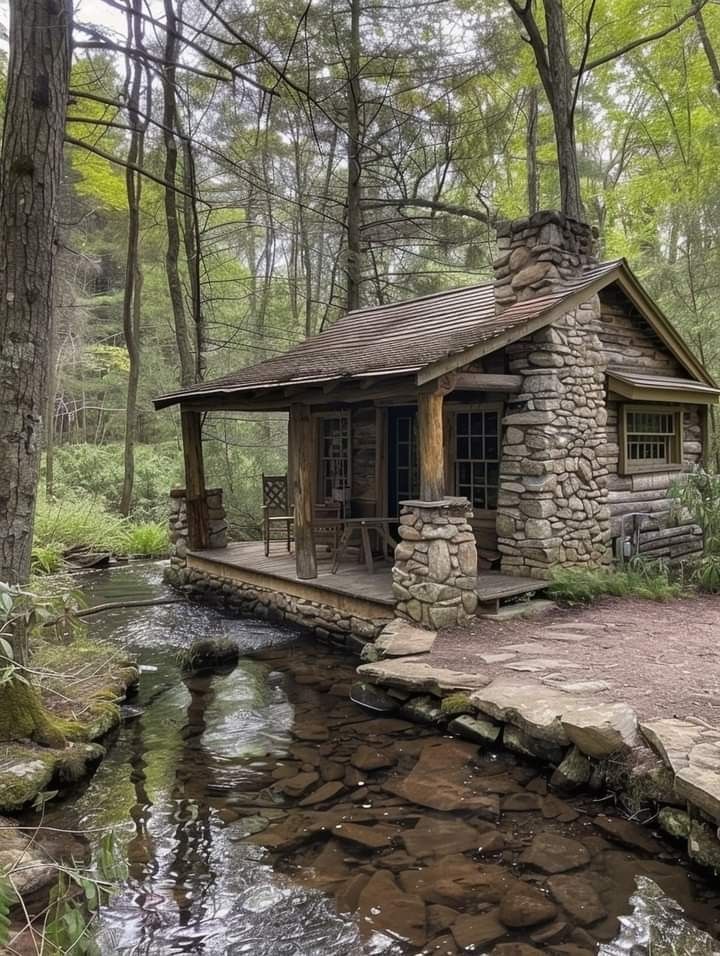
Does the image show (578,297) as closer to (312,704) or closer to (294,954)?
(312,704)

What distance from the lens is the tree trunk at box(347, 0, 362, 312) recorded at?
11.9 metres

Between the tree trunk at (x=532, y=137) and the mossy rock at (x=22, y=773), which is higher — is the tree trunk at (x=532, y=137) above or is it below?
→ above

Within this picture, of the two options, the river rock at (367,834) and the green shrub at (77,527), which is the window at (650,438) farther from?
the green shrub at (77,527)

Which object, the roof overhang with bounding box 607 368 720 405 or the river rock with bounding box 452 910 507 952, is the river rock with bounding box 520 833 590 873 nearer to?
the river rock with bounding box 452 910 507 952

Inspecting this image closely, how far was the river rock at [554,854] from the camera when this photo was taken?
343 centimetres

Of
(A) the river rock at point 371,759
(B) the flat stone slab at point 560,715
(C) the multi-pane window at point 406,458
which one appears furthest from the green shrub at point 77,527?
(B) the flat stone slab at point 560,715

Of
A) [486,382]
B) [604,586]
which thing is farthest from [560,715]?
[486,382]

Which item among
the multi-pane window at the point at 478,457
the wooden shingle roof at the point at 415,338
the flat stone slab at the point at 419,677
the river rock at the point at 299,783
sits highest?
the wooden shingle roof at the point at 415,338

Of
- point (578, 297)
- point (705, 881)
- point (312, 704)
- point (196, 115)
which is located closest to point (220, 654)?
point (312, 704)

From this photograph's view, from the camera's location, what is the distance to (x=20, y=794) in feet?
13.3

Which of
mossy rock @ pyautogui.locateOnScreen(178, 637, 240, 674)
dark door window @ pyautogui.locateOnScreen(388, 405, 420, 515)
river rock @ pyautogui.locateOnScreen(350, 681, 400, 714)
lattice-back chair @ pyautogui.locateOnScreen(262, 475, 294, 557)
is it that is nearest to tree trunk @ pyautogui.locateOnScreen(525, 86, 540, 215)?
dark door window @ pyautogui.locateOnScreen(388, 405, 420, 515)

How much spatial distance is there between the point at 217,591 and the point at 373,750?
5686 mm

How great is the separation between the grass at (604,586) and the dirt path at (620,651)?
0.14 meters

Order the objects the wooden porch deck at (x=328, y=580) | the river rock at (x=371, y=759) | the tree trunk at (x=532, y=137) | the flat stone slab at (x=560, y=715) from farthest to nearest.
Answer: the tree trunk at (x=532, y=137) < the wooden porch deck at (x=328, y=580) < the river rock at (x=371, y=759) < the flat stone slab at (x=560, y=715)
